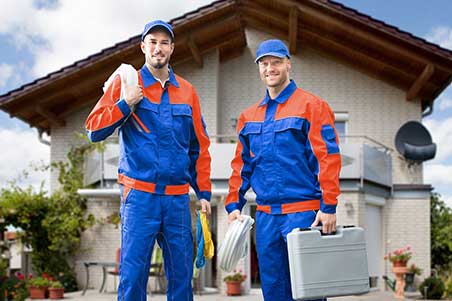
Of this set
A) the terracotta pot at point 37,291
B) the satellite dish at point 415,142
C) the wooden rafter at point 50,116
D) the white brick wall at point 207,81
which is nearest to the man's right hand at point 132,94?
the terracotta pot at point 37,291

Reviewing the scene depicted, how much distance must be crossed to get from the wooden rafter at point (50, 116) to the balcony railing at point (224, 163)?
1420 mm

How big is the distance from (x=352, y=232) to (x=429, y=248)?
12467mm

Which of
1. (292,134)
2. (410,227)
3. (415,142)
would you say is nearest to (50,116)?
(415,142)

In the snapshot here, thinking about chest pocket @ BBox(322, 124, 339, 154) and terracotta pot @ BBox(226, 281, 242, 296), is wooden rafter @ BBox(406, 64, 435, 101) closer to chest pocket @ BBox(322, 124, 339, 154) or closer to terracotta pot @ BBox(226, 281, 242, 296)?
terracotta pot @ BBox(226, 281, 242, 296)

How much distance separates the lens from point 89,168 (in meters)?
15.6

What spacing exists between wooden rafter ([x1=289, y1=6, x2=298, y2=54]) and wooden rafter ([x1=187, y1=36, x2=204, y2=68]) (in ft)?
7.08

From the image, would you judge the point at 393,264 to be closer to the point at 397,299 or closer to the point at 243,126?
the point at 397,299

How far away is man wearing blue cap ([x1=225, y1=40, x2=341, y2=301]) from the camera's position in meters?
4.68

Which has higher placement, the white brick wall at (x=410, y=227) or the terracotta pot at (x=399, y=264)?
the white brick wall at (x=410, y=227)

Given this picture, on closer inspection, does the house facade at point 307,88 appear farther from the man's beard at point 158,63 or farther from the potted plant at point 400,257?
the man's beard at point 158,63

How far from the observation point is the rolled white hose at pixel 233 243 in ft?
15.9

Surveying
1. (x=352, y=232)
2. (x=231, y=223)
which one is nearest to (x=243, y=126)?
(x=231, y=223)

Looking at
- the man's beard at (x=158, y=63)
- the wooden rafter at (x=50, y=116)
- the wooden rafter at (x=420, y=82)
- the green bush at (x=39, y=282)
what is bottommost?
the green bush at (x=39, y=282)

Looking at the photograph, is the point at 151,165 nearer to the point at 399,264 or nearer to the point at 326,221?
the point at 326,221
